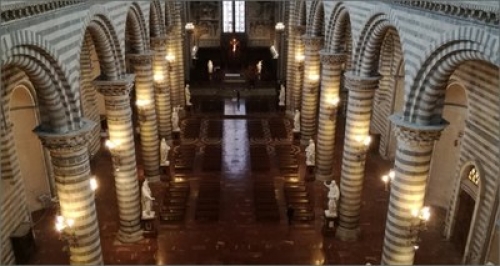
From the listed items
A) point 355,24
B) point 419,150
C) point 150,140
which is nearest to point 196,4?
point 150,140

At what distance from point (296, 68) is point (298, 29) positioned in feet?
7.73

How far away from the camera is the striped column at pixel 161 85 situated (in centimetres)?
2533

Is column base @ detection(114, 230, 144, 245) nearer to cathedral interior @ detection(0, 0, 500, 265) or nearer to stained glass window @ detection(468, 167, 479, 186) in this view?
cathedral interior @ detection(0, 0, 500, 265)

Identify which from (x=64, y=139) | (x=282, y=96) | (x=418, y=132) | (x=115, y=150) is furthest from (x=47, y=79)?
(x=282, y=96)

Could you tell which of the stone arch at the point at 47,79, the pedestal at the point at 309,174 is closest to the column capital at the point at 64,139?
the stone arch at the point at 47,79

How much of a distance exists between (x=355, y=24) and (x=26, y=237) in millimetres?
13445

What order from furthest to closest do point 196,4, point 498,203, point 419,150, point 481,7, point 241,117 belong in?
point 196,4, point 241,117, point 498,203, point 419,150, point 481,7

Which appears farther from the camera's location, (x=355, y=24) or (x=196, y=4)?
(x=196, y=4)

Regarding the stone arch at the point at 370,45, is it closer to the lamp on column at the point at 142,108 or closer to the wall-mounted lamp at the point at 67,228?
the lamp on column at the point at 142,108

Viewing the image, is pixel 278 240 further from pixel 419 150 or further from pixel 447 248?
pixel 419 150

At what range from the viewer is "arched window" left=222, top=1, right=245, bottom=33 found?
4300 cm

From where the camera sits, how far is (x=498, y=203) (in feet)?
49.5

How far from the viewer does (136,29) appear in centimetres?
2011

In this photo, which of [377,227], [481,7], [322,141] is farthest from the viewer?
[322,141]
